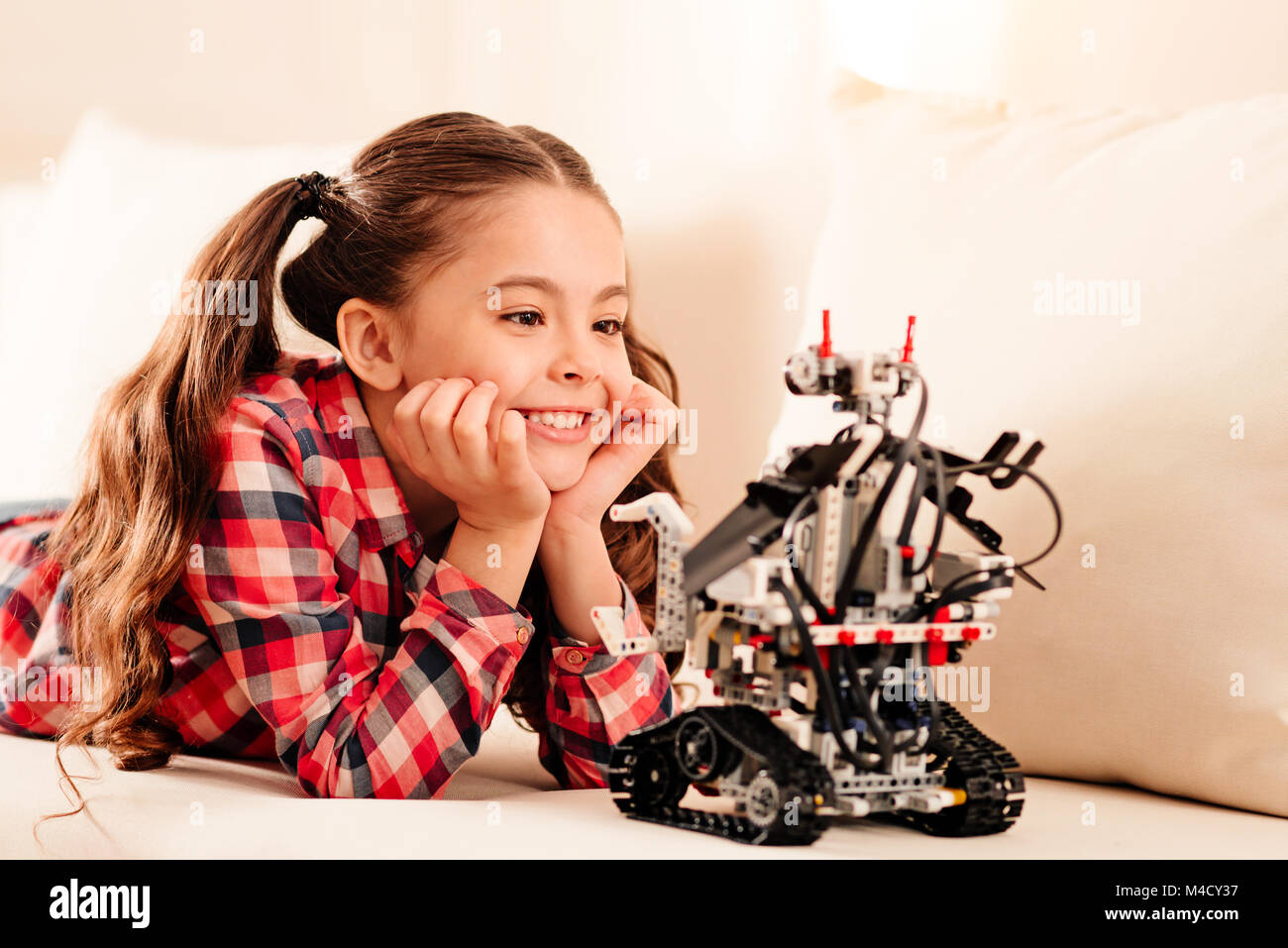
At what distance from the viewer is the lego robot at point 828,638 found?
71 centimetres

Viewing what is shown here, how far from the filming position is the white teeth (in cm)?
100

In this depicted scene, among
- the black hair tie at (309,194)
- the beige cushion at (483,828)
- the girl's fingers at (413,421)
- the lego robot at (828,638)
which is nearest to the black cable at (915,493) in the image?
the lego robot at (828,638)

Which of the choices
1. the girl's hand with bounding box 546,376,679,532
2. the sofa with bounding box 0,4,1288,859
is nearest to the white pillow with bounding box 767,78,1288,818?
the sofa with bounding box 0,4,1288,859

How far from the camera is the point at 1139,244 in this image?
40.4 inches

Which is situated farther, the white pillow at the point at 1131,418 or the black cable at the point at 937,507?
the white pillow at the point at 1131,418

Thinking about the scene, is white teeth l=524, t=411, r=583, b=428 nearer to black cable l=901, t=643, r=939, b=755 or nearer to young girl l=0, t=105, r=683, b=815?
young girl l=0, t=105, r=683, b=815

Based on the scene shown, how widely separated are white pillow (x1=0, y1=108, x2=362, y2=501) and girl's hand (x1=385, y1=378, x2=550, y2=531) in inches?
21.9

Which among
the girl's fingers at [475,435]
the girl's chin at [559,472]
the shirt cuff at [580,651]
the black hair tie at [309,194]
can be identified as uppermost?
the black hair tie at [309,194]

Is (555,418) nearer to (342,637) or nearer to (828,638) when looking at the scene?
(342,637)

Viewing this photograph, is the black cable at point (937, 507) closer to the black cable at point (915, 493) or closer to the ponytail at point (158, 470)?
the black cable at point (915, 493)

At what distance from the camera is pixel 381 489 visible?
104cm

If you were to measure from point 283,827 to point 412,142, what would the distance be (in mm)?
586
